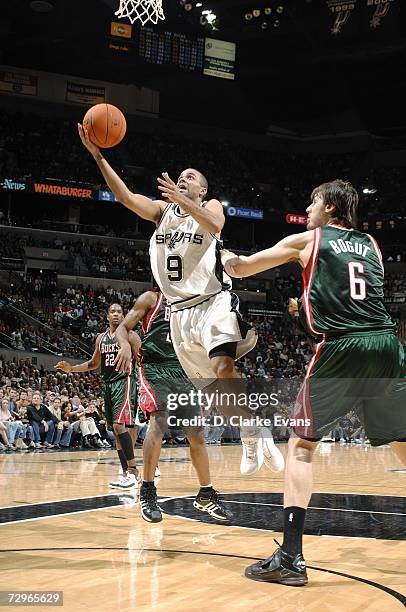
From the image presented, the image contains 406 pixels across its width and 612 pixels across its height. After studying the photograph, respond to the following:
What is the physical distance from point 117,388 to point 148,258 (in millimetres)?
20613

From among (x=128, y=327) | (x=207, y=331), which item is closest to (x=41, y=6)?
(x=128, y=327)

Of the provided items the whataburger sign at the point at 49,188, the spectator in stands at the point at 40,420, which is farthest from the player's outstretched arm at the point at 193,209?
the whataburger sign at the point at 49,188

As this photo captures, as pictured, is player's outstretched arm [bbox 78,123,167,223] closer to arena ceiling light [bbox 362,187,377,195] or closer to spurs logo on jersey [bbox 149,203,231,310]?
spurs logo on jersey [bbox 149,203,231,310]

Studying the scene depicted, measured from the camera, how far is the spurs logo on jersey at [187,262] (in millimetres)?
5066

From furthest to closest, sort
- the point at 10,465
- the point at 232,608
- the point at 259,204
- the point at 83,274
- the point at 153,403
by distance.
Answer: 1. the point at 259,204
2. the point at 83,274
3. the point at 10,465
4. the point at 153,403
5. the point at 232,608

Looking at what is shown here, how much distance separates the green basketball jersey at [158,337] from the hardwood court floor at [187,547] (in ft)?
4.23

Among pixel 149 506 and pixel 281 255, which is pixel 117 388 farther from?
pixel 281 255

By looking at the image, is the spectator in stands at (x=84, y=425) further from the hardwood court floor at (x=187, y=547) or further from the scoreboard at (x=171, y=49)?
the scoreboard at (x=171, y=49)

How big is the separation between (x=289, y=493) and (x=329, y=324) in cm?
89

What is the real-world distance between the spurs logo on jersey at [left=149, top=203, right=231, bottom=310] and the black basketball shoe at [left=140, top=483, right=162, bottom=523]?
1.37 m

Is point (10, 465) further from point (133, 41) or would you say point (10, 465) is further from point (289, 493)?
point (133, 41)

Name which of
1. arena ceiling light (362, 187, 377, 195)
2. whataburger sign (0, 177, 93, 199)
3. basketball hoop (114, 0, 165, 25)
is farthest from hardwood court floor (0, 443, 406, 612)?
arena ceiling light (362, 187, 377, 195)

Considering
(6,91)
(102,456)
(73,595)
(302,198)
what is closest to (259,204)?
(302,198)

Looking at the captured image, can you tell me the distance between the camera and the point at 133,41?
24.3 metres
